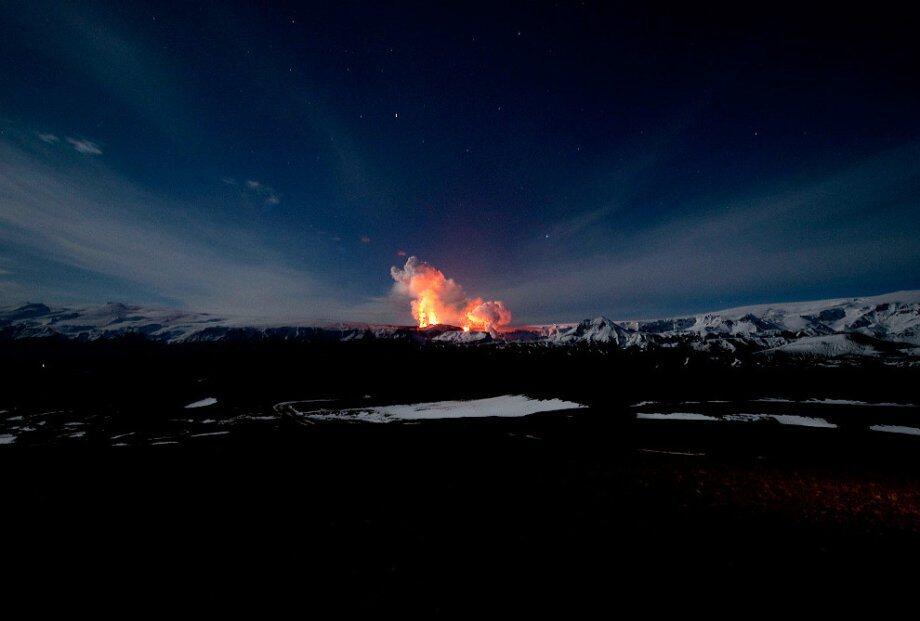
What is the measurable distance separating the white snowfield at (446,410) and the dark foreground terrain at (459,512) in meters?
2.93

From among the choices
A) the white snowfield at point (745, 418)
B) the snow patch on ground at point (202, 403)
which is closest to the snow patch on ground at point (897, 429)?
the white snowfield at point (745, 418)

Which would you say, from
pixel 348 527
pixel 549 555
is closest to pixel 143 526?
pixel 348 527

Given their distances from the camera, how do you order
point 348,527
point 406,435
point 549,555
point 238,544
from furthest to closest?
point 406,435 < point 348,527 < point 238,544 < point 549,555

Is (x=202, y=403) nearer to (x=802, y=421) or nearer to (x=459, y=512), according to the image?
(x=459, y=512)

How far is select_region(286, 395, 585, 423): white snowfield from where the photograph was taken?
26.7 meters

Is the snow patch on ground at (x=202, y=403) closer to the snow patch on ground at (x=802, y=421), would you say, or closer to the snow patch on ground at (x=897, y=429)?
the snow patch on ground at (x=802, y=421)

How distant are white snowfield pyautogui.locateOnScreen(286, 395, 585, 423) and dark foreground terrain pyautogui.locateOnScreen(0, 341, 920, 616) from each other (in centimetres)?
293

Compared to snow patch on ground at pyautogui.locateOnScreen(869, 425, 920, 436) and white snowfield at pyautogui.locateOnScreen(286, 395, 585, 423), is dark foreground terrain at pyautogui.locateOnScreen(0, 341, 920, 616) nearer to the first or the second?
snow patch on ground at pyautogui.locateOnScreen(869, 425, 920, 436)

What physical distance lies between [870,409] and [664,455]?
2726 centimetres

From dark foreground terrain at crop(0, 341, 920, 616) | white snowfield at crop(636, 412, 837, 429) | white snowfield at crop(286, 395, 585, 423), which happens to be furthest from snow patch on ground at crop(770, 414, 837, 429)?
white snowfield at crop(286, 395, 585, 423)

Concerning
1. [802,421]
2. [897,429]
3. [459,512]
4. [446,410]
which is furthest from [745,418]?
[459,512]

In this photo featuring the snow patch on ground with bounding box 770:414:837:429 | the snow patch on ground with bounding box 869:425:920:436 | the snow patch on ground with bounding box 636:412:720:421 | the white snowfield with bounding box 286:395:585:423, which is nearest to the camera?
the snow patch on ground with bounding box 869:425:920:436

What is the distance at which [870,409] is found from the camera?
1131 inches

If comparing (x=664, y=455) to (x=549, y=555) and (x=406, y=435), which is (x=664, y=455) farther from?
(x=406, y=435)
